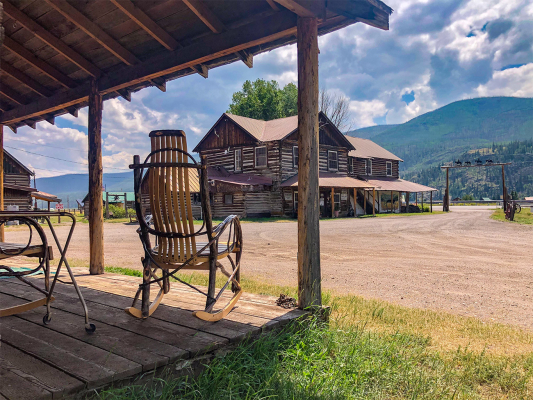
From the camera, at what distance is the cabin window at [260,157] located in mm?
25461

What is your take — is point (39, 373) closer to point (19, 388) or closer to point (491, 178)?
point (19, 388)

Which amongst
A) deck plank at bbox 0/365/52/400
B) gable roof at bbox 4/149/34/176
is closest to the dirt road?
deck plank at bbox 0/365/52/400

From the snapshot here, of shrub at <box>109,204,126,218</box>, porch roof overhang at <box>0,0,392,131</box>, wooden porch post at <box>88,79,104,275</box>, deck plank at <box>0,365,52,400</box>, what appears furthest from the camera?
shrub at <box>109,204,126,218</box>

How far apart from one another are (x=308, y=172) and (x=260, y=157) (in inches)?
879

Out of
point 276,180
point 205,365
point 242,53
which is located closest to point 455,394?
point 205,365

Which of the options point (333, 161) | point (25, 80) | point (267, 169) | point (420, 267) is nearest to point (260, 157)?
point (267, 169)

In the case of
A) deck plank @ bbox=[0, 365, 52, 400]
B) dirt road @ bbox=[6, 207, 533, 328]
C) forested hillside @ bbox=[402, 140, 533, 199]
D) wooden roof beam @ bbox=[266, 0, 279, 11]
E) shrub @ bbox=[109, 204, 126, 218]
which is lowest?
dirt road @ bbox=[6, 207, 533, 328]

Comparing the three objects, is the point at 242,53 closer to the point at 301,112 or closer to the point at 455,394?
the point at 301,112

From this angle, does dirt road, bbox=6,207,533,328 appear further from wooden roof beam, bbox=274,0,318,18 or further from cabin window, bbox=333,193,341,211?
cabin window, bbox=333,193,341,211

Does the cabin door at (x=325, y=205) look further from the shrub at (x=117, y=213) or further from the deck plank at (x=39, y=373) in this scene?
the deck plank at (x=39, y=373)

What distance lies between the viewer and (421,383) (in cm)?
251

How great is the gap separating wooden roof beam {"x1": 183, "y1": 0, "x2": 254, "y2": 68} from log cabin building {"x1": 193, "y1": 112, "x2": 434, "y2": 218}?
1907 cm

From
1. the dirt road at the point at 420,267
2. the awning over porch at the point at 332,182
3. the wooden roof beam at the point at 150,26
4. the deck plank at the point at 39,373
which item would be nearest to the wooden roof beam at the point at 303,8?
the wooden roof beam at the point at 150,26

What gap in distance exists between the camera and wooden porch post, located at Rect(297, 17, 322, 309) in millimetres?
3545
